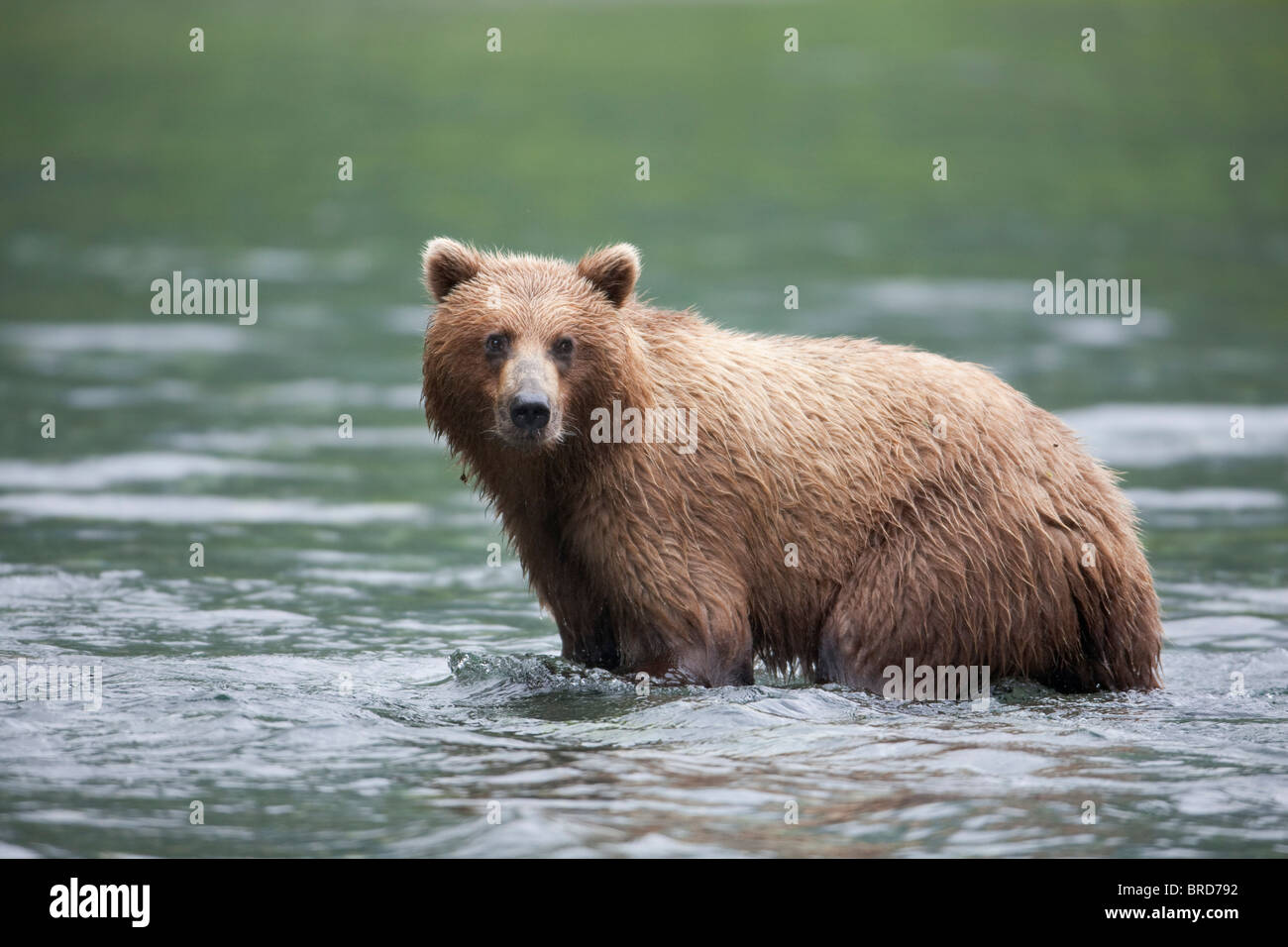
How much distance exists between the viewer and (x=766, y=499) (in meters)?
10.7

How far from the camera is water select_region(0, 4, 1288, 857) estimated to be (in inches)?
350

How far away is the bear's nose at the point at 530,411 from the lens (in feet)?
31.9

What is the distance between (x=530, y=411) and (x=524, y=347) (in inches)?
17.5

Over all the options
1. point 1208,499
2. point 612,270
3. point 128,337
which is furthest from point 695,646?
point 128,337

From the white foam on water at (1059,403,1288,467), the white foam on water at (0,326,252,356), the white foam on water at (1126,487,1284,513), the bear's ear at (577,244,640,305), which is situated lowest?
the white foam on water at (1126,487,1284,513)

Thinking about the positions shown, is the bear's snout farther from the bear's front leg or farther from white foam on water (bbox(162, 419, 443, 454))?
white foam on water (bbox(162, 419, 443, 454))

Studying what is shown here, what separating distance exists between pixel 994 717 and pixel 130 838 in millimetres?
4919

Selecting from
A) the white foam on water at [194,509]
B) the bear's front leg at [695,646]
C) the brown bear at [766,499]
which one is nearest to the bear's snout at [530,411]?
the brown bear at [766,499]

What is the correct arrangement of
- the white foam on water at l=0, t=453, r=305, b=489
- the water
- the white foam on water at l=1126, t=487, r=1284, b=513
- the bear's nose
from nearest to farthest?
the water < the bear's nose < the white foam on water at l=1126, t=487, r=1284, b=513 < the white foam on water at l=0, t=453, r=305, b=489

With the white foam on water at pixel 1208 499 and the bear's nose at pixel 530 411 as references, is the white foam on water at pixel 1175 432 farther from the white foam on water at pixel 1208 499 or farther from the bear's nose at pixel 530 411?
the bear's nose at pixel 530 411

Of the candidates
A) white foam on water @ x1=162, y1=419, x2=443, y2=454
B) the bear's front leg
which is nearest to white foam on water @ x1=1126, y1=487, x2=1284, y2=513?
white foam on water @ x1=162, y1=419, x2=443, y2=454

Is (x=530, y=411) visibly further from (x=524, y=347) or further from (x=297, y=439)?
(x=297, y=439)

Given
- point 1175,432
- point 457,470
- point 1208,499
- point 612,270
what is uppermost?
point 612,270
